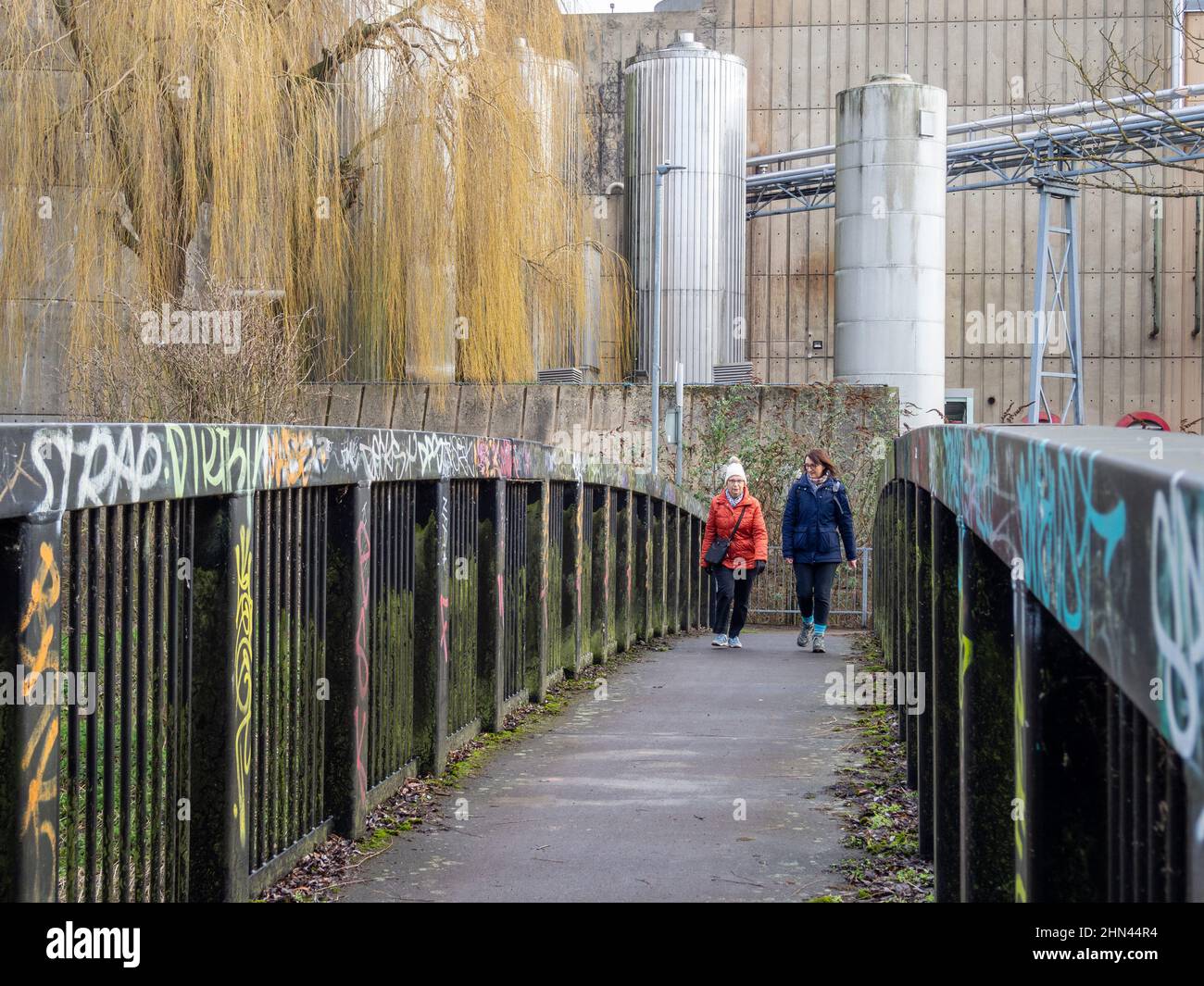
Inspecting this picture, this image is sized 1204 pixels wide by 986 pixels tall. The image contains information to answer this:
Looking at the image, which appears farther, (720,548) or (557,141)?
(557,141)

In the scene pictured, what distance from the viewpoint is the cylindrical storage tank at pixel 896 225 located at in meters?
27.9

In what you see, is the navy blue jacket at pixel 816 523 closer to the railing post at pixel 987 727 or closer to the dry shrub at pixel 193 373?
the dry shrub at pixel 193 373

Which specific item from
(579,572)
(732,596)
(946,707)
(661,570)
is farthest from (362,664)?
(661,570)

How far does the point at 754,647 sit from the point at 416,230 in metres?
5.64

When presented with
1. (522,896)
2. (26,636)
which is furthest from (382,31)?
(26,636)

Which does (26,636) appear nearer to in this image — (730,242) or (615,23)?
(730,242)

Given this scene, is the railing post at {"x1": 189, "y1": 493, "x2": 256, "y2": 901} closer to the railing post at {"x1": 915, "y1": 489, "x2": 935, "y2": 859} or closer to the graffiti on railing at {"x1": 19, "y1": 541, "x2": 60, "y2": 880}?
the graffiti on railing at {"x1": 19, "y1": 541, "x2": 60, "y2": 880}

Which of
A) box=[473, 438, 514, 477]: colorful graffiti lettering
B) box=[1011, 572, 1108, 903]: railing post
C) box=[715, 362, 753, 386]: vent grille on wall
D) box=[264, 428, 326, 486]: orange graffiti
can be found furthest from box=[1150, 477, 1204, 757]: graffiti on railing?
box=[715, 362, 753, 386]: vent grille on wall

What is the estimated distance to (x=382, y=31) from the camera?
1579cm

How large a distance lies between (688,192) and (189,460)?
87.3 ft

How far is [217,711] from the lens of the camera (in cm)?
420

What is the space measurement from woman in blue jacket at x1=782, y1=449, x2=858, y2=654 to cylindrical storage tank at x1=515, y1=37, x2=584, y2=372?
18.8 ft

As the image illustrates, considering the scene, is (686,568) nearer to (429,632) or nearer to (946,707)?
(429,632)

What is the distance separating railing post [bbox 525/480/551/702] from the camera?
9086 millimetres
